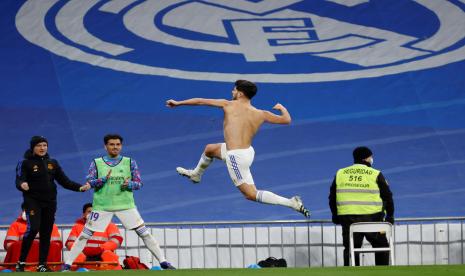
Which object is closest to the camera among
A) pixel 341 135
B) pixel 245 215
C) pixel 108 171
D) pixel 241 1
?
pixel 108 171

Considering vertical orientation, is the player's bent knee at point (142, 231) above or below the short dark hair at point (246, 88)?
below

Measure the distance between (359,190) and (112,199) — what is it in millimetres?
2590

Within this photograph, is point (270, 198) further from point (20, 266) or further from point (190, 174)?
point (20, 266)

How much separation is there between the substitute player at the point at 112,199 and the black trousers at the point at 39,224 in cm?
42

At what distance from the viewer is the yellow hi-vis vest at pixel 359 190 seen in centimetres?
1275

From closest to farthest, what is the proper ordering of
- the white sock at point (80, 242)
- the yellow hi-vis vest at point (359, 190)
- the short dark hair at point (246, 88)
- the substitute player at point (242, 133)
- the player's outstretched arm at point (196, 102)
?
the player's outstretched arm at point (196, 102), the substitute player at point (242, 133), the short dark hair at point (246, 88), the white sock at point (80, 242), the yellow hi-vis vest at point (359, 190)

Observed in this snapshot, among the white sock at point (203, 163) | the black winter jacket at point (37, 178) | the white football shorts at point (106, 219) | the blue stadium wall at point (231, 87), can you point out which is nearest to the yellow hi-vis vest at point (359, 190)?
the white sock at point (203, 163)

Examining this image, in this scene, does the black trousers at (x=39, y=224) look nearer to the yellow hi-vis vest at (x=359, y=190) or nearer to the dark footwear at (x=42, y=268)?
the dark footwear at (x=42, y=268)

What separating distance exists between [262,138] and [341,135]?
3.98 ft

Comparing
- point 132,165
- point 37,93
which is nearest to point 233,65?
point 37,93

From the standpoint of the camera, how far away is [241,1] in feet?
70.1

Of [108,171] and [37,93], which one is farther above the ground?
[37,93]

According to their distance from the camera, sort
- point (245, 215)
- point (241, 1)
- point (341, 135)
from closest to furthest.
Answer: point (245, 215), point (341, 135), point (241, 1)

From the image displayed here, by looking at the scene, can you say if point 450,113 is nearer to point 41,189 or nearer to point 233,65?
point 233,65
